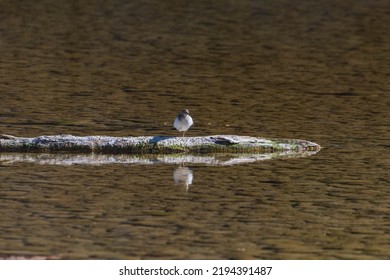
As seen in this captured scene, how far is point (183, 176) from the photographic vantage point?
11.8 meters

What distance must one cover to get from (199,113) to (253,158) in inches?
129

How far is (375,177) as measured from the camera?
1188cm

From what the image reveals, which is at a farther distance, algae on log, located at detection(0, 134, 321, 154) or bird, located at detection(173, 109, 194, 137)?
bird, located at detection(173, 109, 194, 137)

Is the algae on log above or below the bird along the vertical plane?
below

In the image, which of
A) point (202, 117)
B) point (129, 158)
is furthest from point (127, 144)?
point (202, 117)

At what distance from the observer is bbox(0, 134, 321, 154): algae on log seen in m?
12.6

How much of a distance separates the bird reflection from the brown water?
40 millimetres

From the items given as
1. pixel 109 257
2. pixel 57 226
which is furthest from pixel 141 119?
pixel 109 257

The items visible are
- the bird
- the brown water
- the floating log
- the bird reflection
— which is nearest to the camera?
the brown water

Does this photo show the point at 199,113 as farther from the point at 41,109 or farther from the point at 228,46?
the point at 228,46

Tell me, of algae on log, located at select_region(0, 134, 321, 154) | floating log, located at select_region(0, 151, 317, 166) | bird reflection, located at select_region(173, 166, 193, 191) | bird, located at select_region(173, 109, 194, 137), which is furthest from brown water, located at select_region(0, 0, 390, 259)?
bird, located at select_region(173, 109, 194, 137)

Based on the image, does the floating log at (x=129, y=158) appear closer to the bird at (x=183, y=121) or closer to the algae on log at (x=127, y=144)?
the algae on log at (x=127, y=144)

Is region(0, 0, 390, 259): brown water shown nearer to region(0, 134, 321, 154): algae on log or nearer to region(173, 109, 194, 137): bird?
region(0, 134, 321, 154): algae on log

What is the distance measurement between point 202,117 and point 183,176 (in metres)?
3.80
